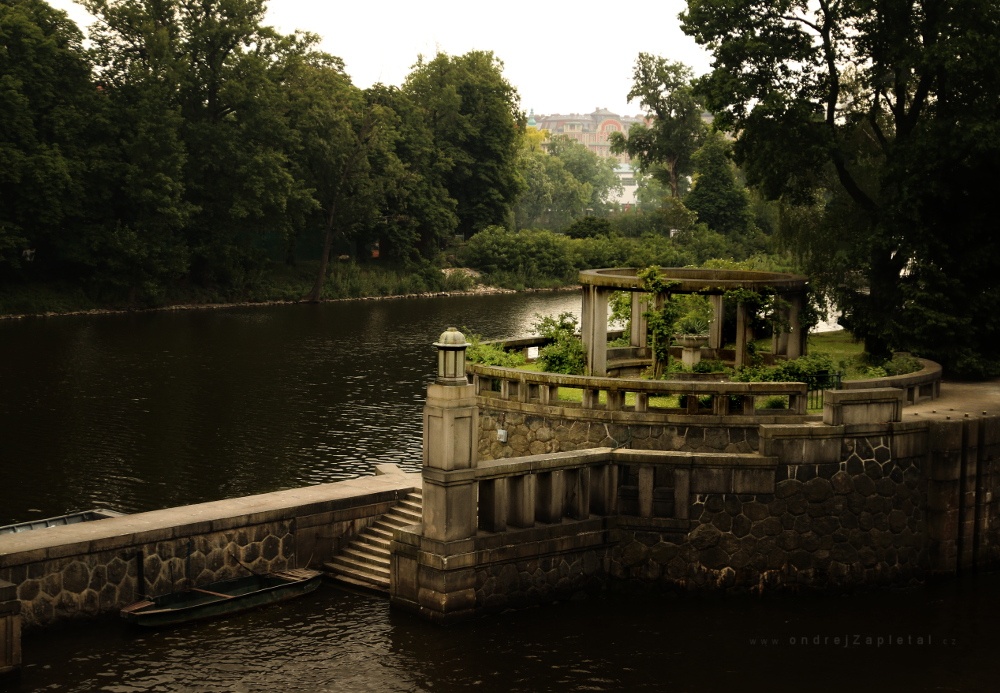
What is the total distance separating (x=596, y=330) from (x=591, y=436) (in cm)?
463

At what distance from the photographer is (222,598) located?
87.2 feet

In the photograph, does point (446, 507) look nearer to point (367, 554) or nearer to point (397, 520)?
point (367, 554)

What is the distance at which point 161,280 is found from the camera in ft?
292

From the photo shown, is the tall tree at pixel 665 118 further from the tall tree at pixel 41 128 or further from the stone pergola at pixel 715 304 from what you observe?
the stone pergola at pixel 715 304

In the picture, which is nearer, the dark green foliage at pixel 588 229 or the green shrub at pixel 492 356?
the green shrub at pixel 492 356

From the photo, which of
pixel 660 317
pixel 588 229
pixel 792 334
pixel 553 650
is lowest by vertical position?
pixel 553 650

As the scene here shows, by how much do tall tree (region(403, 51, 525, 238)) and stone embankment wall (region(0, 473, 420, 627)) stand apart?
87.4 meters

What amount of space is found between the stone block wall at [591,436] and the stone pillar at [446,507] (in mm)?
5683

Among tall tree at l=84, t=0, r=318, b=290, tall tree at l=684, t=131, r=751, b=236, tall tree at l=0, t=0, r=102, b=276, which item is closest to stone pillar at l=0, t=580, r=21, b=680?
tall tree at l=0, t=0, r=102, b=276

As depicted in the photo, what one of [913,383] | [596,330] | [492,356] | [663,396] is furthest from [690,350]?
[913,383]

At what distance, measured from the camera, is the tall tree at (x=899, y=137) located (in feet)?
123

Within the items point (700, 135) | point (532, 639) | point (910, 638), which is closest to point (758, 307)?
point (910, 638)

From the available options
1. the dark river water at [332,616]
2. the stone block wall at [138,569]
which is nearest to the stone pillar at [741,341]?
the dark river water at [332,616]

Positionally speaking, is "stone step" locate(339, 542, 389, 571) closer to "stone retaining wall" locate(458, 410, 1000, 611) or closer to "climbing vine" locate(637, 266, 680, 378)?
"stone retaining wall" locate(458, 410, 1000, 611)
